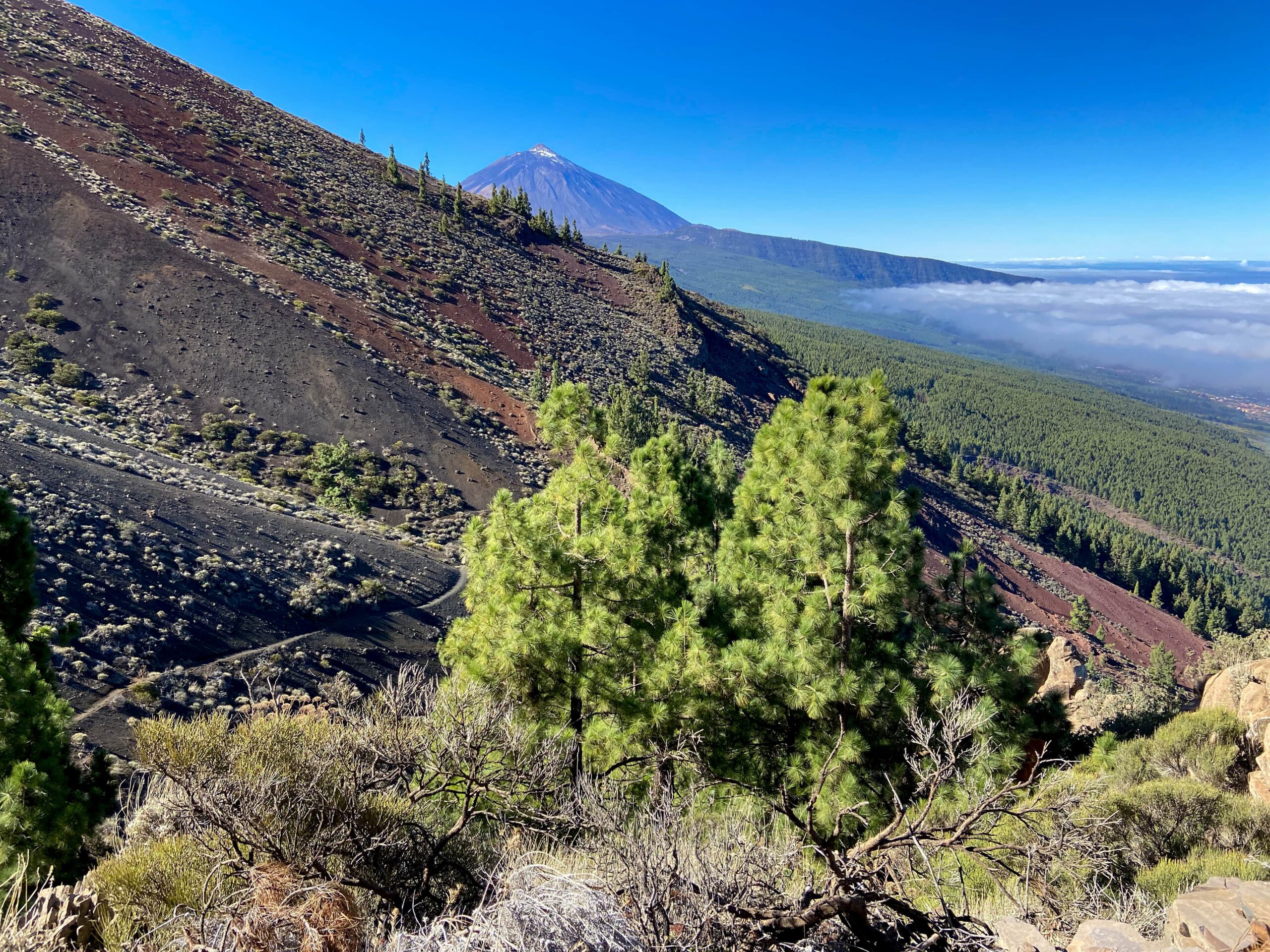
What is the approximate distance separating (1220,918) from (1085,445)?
536ft

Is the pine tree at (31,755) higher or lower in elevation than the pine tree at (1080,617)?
higher

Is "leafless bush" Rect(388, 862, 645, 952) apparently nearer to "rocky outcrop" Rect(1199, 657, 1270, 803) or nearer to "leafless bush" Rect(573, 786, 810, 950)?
"leafless bush" Rect(573, 786, 810, 950)

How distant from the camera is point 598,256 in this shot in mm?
81062

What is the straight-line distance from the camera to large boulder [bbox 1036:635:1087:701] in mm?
14992

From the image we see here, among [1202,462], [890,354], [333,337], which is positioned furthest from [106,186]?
[1202,462]

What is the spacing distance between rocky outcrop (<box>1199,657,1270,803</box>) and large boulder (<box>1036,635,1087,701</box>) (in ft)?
8.63

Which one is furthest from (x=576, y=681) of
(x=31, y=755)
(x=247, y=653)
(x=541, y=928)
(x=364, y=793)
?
(x=247, y=653)

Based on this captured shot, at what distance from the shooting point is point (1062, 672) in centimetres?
1680

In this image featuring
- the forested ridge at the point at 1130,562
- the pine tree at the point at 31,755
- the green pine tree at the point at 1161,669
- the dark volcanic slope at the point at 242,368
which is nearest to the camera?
the pine tree at the point at 31,755

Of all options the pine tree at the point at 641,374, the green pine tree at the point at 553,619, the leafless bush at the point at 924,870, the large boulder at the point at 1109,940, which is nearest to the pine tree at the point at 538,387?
the pine tree at the point at 641,374

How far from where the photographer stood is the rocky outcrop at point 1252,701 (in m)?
7.61

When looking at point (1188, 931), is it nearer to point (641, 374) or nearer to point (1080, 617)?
point (641, 374)

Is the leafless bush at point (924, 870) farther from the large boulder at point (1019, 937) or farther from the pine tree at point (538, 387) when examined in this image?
the pine tree at point (538, 387)

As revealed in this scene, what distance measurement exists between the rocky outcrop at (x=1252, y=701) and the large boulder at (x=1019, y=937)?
5.95 m
